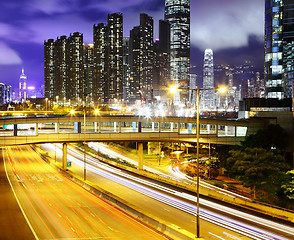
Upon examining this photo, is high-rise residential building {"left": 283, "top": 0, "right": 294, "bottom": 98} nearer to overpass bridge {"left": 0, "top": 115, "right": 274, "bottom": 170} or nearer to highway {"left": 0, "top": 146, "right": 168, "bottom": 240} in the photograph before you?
overpass bridge {"left": 0, "top": 115, "right": 274, "bottom": 170}

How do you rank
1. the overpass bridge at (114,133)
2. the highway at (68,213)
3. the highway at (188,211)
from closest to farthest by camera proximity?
1. the highway at (68,213)
2. the highway at (188,211)
3. the overpass bridge at (114,133)

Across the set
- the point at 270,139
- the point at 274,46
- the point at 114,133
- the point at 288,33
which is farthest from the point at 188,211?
the point at 288,33

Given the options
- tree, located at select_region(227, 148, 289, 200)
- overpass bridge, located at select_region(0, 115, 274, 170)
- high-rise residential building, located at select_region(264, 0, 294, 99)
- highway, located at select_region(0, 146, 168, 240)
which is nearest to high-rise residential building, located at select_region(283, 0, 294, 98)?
high-rise residential building, located at select_region(264, 0, 294, 99)

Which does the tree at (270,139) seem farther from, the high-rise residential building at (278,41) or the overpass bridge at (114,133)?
the high-rise residential building at (278,41)

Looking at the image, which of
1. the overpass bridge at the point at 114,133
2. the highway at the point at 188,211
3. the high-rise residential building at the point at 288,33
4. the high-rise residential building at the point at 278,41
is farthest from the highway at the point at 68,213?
the high-rise residential building at the point at 288,33

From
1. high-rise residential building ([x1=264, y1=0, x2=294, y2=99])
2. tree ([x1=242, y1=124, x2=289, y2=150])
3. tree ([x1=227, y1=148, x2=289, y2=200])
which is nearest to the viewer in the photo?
tree ([x1=227, y1=148, x2=289, y2=200])

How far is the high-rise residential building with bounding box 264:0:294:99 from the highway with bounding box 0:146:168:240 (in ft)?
381

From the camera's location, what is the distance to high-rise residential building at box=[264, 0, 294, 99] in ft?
456

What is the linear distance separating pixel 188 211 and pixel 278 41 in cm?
13221

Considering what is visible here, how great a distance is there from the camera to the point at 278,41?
14288 centimetres

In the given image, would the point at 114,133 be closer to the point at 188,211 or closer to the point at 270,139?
the point at 270,139

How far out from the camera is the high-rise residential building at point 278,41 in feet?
456

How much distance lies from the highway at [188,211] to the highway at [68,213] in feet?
11.3

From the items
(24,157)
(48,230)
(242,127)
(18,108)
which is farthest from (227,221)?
(18,108)
